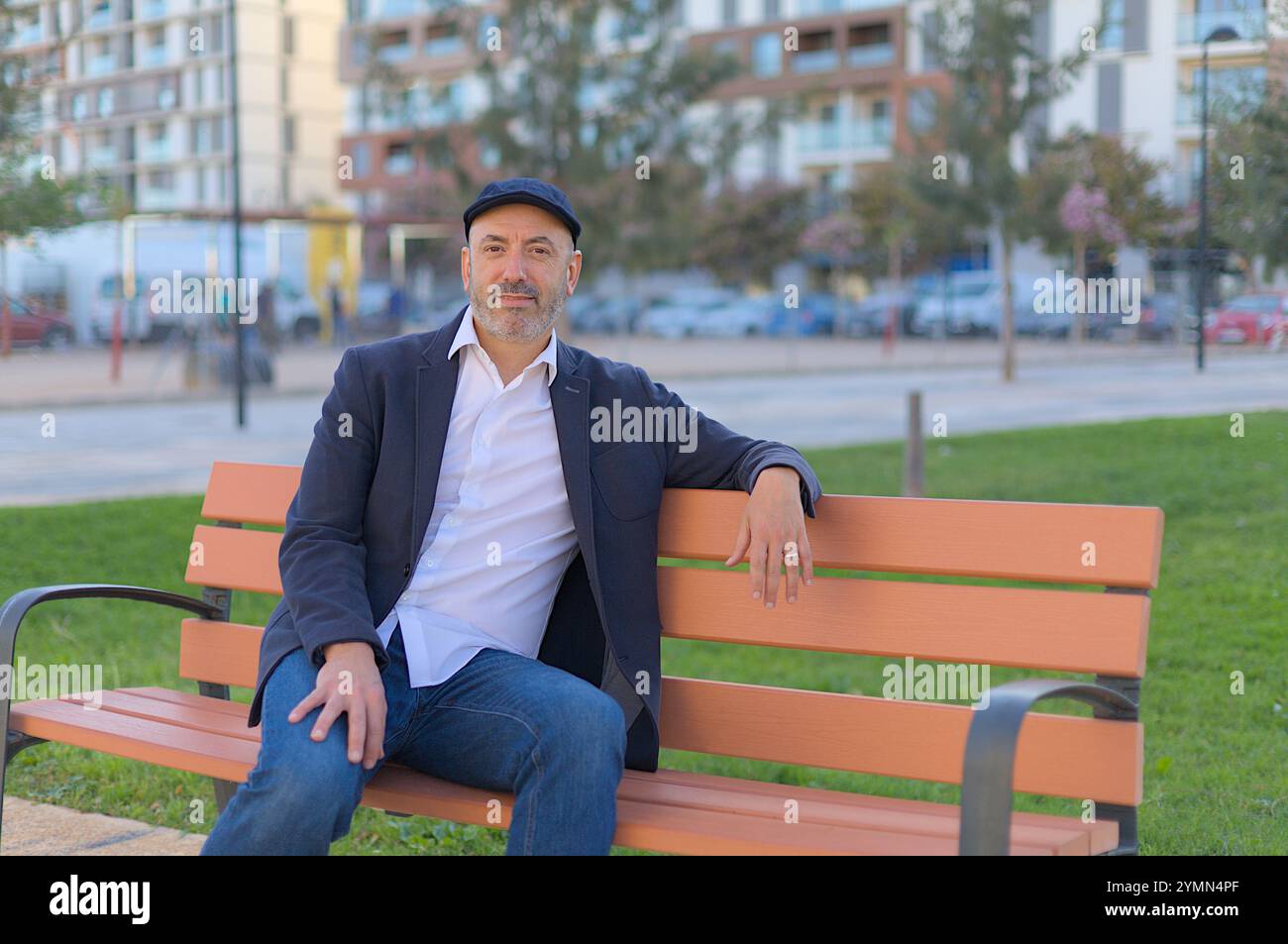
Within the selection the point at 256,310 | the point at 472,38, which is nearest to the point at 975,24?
the point at 472,38

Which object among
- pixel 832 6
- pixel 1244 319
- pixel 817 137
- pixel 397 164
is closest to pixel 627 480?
pixel 1244 319

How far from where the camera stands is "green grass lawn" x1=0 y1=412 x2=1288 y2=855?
15.1 feet

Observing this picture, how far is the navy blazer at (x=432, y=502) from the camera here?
11.2ft

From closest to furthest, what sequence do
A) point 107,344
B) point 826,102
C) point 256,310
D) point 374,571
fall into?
point 374,571 → point 256,310 → point 107,344 → point 826,102

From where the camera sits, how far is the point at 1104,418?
631 inches

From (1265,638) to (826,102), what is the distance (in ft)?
184

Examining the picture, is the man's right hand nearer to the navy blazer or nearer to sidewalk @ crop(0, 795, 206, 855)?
the navy blazer

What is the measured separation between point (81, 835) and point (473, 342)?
2.00 meters

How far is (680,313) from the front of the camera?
50125 mm

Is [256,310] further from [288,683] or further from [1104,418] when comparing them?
[288,683]

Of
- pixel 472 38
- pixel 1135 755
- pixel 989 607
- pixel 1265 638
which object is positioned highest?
pixel 472 38

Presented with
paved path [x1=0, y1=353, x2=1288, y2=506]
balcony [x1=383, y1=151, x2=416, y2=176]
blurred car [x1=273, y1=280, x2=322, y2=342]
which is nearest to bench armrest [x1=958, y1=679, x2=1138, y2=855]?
paved path [x1=0, y1=353, x2=1288, y2=506]

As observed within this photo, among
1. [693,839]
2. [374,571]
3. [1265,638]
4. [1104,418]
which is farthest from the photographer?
[1104,418]

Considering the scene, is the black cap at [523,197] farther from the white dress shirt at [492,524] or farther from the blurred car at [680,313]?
the blurred car at [680,313]
